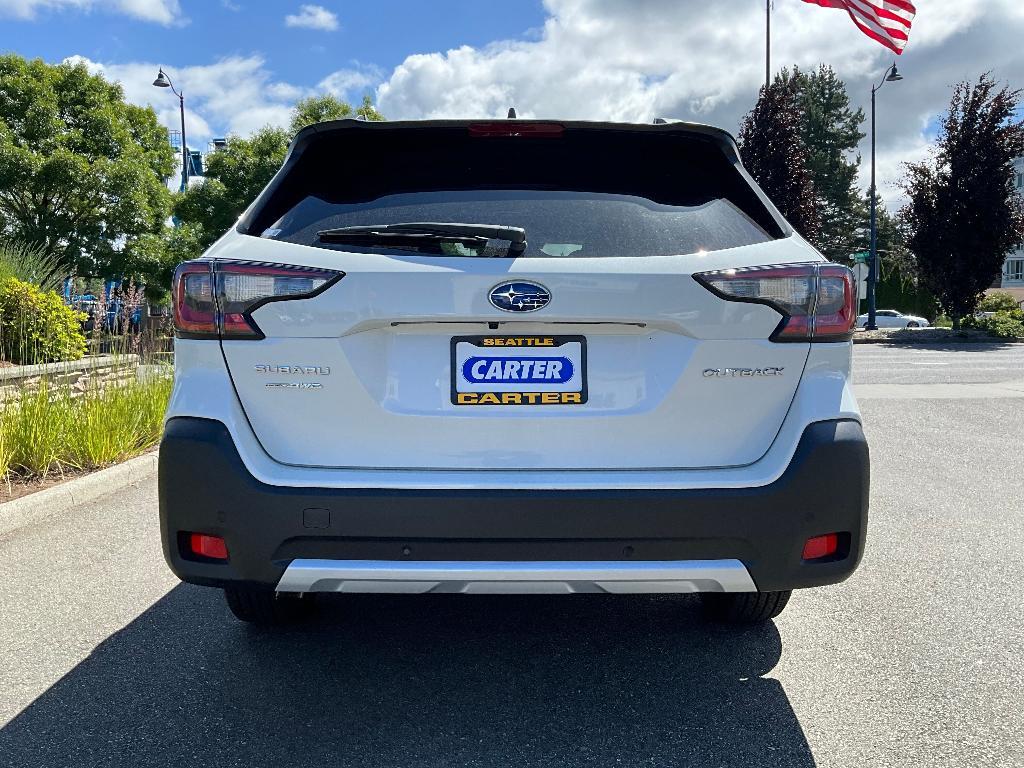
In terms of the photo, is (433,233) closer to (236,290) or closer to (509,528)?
(236,290)

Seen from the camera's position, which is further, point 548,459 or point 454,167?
point 454,167


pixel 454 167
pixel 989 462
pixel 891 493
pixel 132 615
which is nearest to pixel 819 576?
pixel 454 167

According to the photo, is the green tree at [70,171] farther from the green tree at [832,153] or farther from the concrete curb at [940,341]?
the green tree at [832,153]

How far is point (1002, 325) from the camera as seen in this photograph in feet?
92.7

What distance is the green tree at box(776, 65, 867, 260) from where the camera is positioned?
219 feet

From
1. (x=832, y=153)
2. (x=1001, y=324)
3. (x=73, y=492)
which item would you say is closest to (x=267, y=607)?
(x=73, y=492)

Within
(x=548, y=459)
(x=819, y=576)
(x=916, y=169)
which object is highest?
(x=916, y=169)

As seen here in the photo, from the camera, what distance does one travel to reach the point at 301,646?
10.6 feet

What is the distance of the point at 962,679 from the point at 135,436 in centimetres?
596

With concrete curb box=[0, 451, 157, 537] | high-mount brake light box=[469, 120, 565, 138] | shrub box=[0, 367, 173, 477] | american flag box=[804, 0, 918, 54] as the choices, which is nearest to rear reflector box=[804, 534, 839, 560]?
high-mount brake light box=[469, 120, 565, 138]

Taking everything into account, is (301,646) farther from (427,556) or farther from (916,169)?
(916,169)

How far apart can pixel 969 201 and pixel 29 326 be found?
94.9 feet

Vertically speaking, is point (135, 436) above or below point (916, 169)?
below

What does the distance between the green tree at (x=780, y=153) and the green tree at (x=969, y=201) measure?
417 cm
